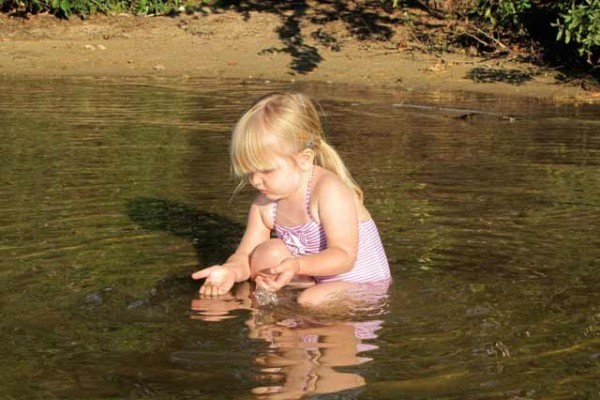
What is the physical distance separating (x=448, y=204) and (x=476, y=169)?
1244 mm

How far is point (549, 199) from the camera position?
6.88 metres

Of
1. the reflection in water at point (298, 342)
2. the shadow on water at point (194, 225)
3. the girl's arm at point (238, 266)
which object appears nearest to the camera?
the reflection in water at point (298, 342)

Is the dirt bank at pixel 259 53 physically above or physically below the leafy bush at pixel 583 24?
below

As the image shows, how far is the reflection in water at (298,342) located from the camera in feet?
12.0

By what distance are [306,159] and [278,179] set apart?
17 centimetres

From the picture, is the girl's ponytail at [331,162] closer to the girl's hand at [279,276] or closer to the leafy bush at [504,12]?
the girl's hand at [279,276]

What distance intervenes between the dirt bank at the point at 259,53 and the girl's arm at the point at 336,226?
776 centimetres

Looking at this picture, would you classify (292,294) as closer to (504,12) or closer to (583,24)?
(583,24)

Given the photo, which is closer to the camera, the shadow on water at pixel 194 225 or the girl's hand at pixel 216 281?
the girl's hand at pixel 216 281

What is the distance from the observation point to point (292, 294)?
4.95 meters

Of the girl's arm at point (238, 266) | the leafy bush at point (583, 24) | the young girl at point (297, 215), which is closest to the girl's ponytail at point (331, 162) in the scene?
the young girl at point (297, 215)

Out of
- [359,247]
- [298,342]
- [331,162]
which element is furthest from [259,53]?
[298,342]

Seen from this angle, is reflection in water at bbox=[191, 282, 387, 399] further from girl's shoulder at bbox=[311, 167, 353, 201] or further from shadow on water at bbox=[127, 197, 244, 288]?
shadow on water at bbox=[127, 197, 244, 288]

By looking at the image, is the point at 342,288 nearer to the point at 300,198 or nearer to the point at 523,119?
the point at 300,198
